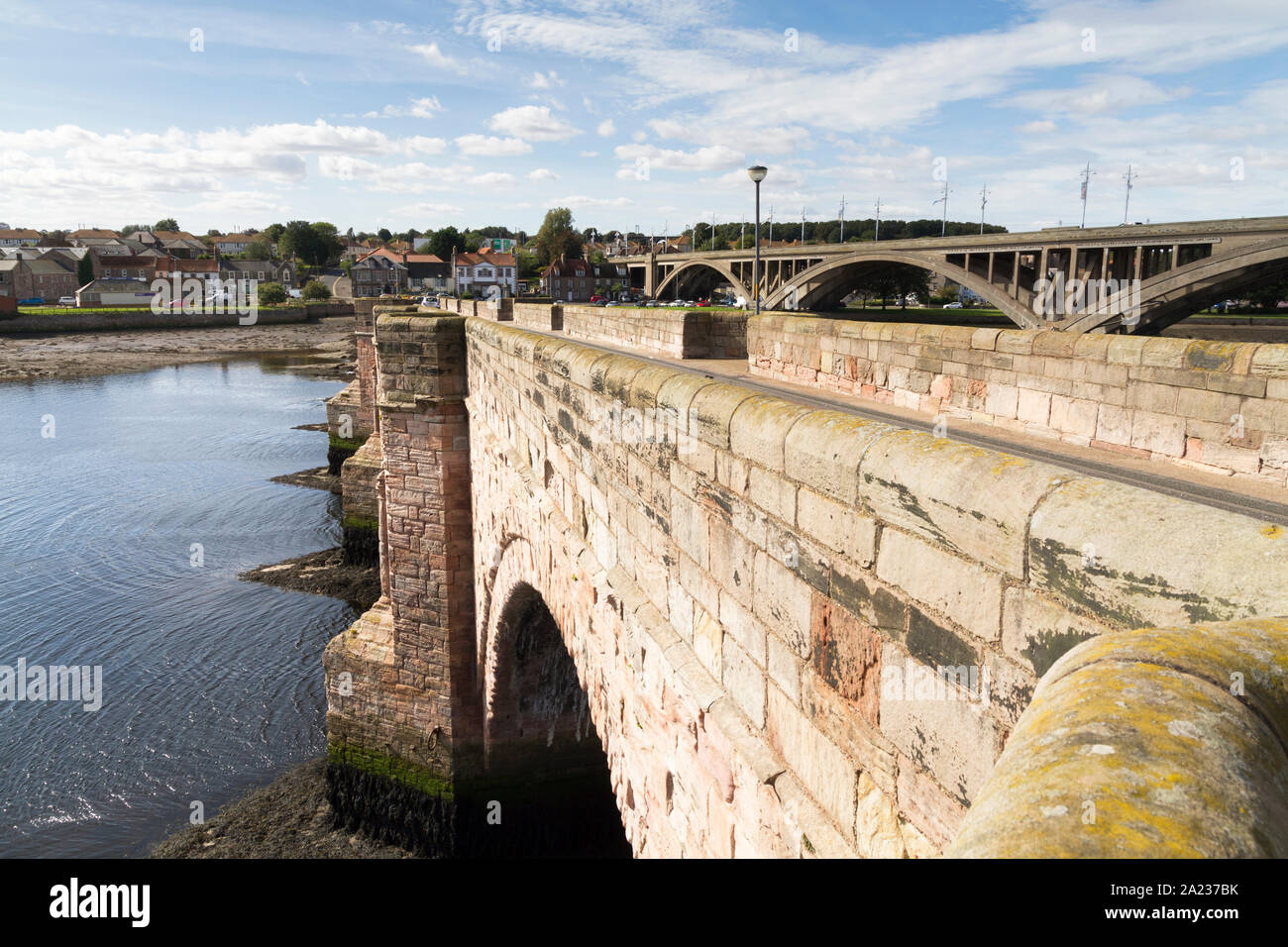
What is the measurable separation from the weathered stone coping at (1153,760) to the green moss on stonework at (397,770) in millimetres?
12687

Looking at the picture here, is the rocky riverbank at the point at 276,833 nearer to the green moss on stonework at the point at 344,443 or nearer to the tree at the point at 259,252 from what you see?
the green moss on stonework at the point at 344,443

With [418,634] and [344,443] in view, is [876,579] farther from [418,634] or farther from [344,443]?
[344,443]

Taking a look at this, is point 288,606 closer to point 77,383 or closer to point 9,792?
point 9,792

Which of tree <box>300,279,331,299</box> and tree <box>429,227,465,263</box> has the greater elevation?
tree <box>429,227,465,263</box>

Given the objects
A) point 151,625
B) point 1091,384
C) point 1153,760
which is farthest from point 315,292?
point 1153,760

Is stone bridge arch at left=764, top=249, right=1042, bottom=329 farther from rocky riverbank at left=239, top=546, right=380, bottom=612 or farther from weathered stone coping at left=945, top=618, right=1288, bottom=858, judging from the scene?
weathered stone coping at left=945, top=618, right=1288, bottom=858

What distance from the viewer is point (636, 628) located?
5355mm

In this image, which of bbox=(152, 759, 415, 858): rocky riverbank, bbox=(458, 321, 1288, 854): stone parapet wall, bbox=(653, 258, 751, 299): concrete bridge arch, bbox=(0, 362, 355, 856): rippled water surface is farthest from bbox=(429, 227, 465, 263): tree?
bbox=(458, 321, 1288, 854): stone parapet wall

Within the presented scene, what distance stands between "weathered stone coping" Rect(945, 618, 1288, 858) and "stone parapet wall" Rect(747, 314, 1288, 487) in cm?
574

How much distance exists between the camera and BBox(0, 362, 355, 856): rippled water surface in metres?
14.9

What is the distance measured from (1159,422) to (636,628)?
5.08 meters

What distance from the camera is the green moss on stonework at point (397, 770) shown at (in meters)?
13.2

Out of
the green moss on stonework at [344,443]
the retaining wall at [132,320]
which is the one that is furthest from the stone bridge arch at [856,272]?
the retaining wall at [132,320]
